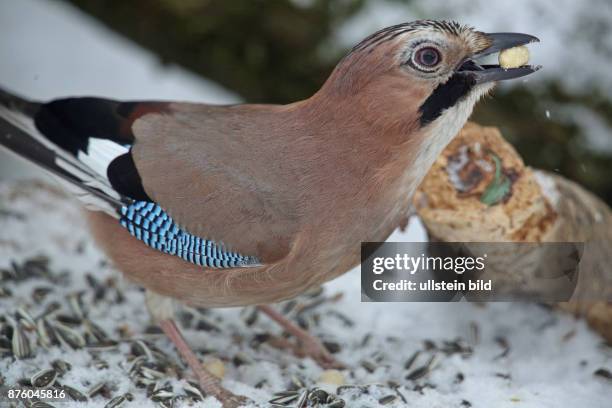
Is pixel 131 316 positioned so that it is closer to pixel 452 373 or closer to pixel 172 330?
pixel 172 330

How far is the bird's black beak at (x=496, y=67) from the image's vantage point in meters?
2.42

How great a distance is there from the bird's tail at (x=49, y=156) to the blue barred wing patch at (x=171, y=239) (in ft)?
0.23

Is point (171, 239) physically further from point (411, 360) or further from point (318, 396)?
point (411, 360)

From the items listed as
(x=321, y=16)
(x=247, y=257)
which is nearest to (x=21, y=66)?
(x=321, y=16)

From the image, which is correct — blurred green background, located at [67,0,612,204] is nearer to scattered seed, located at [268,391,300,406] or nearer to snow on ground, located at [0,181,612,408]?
snow on ground, located at [0,181,612,408]

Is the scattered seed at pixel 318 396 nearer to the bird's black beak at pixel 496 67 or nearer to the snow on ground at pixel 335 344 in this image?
the snow on ground at pixel 335 344

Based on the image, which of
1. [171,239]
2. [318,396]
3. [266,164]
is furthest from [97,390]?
[266,164]

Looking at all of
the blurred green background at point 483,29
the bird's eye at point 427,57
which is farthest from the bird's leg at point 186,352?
the blurred green background at point 483,29

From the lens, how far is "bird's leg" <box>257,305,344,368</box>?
3168 mm

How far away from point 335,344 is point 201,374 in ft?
2.22

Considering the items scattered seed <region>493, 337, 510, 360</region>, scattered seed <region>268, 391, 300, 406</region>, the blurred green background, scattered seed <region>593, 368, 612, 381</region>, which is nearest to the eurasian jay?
scattered seed <region>268, 391, 300, 406</region>

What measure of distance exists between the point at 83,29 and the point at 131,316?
10.3 ft

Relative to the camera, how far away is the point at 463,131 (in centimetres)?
302

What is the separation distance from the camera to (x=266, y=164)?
2.71 metres
